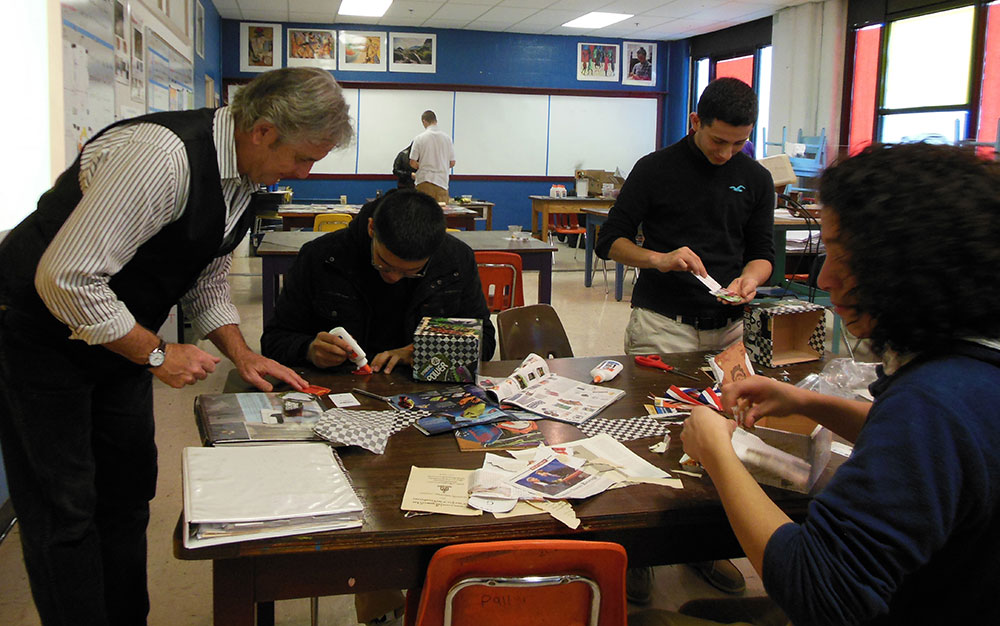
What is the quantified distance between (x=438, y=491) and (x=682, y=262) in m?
1.28

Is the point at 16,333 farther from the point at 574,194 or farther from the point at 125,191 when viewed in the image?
the point at 574,194

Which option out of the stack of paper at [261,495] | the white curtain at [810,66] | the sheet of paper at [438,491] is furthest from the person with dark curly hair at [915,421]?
the white curtain at [810,66]

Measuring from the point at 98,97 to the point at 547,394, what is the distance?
288 centimetres

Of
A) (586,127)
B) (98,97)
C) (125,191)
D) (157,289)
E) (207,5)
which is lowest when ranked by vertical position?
(157,289)

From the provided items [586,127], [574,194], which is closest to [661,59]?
[586,127]

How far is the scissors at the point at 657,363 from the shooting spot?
2195 mm

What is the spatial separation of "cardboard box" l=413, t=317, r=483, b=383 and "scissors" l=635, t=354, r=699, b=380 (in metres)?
0.53

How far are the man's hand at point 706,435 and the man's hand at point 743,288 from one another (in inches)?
44.6

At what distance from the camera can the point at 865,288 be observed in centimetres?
→ 101

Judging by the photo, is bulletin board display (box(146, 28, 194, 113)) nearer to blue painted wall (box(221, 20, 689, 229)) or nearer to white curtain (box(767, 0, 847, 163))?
blue painted wall (box(221, 20, 689, 229))

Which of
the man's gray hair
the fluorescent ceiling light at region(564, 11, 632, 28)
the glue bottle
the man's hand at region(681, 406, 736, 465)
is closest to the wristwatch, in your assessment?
the man's gray hair

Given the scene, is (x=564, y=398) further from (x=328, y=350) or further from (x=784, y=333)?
(x=784, y=333)

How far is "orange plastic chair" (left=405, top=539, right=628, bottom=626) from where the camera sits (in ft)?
3.81

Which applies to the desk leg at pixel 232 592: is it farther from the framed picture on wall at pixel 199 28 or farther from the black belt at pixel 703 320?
the framed picture on wall at pixel 199 28
